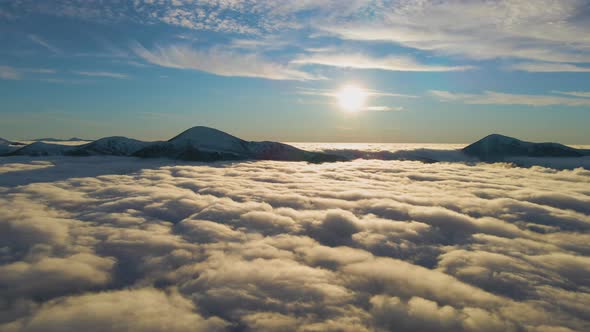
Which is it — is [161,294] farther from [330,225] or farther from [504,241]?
[504,241]

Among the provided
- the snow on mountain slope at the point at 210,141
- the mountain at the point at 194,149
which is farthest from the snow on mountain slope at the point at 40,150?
the snow on mountain slope at the point at 210,141

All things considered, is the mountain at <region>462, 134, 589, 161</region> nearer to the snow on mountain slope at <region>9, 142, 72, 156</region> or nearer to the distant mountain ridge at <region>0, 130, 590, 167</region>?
the distant mountain ridge at <region>0, 130, 590, 167</region>

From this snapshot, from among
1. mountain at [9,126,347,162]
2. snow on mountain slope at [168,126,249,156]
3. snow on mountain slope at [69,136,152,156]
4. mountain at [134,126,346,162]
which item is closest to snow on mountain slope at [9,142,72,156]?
mountain at [9,126,347,162]

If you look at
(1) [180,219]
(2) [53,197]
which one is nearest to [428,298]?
(1) [180,219]

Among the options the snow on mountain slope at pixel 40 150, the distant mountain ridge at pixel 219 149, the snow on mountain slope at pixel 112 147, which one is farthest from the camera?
the snow on mountain slope at pixel 112 147

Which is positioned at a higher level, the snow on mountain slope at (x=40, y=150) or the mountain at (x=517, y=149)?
the mountain at (x=517, y=149)

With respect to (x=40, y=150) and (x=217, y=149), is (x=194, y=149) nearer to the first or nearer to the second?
(x=217, y=149)

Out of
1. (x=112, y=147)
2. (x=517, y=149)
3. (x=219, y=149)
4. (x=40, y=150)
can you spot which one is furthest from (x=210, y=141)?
(x=517, y=149)

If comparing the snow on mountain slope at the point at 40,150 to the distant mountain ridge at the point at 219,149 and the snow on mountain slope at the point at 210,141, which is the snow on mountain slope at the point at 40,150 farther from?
the snow on mountain slope at the point at 210,141
